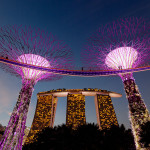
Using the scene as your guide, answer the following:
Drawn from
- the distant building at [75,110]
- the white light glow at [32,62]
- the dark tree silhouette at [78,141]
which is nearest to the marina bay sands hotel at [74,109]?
the distant building at [75,110]

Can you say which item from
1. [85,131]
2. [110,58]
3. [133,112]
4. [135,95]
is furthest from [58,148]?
[110,58]

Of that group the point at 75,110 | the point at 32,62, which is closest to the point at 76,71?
the point at 32,62

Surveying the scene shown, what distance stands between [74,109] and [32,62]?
35.0 meters

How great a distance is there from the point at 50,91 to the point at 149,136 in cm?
4646

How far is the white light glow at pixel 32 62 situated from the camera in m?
20.7

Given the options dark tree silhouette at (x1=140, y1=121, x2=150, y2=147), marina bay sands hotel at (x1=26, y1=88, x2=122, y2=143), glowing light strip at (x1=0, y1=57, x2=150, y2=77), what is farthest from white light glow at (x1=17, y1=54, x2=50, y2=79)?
marina bay sands hotel at (x1=26, y1=88, x2=122, y2=143)

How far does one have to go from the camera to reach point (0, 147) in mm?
15055

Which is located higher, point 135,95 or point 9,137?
point 135,95

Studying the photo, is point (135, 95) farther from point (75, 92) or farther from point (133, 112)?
point (75, 92)

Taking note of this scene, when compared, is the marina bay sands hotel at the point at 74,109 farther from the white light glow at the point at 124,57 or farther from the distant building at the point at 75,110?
the white light glow at the point at 124,57

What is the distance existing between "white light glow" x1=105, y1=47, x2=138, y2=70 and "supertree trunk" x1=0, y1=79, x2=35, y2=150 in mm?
14476

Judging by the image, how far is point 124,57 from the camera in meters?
20.5

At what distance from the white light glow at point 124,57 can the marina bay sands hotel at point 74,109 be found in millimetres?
33531

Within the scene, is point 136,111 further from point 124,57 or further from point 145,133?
point 124,57
